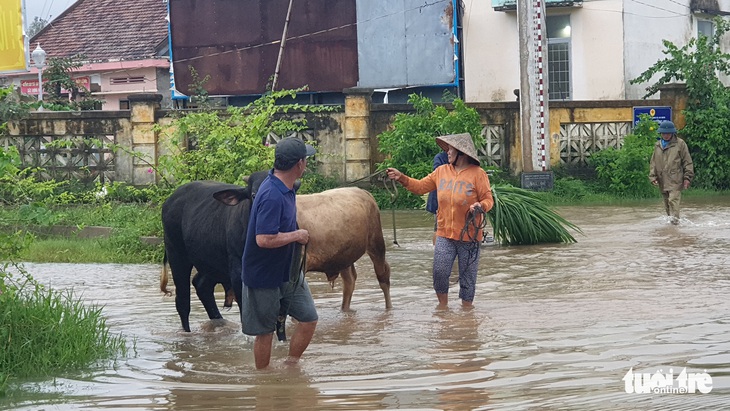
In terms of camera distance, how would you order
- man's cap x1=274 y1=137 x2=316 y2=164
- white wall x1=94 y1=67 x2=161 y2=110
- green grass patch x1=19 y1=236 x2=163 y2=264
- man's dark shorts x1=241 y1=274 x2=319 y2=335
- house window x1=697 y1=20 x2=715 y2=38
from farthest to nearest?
white wall x1=94 y1=67 x2=161 y2=110
house window x1=697 y1=20 x2=715 y2=38
green grass patch x1=19 y1=236 x2=163 y2=264
man's dark shorts x1=241 y1=274 x2=319 y2=335
man's cap x1=274 y1=137 x2=316 y2=164

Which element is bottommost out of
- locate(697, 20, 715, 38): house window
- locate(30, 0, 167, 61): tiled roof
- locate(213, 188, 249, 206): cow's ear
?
locate(213, 188, 249, 206): cow's ear

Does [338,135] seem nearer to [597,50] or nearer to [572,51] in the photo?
[572,51]

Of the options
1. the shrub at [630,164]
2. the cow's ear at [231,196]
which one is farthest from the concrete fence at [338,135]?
the cow's ear at [231,196]

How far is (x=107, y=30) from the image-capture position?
119ft

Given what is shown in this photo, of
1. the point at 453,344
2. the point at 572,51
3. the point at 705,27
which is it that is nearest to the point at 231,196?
the point at 453,344

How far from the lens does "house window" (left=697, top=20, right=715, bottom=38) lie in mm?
29584

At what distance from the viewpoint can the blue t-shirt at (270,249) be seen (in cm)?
730

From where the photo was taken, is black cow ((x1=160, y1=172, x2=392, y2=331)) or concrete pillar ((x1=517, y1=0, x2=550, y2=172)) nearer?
black cow ((x1=160, y1=172, x2=392, y2=331))

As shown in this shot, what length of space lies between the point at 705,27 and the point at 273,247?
25.3 m

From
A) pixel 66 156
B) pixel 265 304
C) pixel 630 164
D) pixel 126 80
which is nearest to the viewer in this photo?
pixel 265 304

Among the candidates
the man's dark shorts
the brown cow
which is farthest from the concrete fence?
the man's dark shorts

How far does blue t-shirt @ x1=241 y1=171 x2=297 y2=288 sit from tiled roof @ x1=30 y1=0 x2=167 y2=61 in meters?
27.5

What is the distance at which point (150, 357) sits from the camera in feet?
27.9

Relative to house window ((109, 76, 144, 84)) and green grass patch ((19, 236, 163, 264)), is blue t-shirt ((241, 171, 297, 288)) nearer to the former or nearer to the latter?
green grass patch ((19, 236, 163, 264))
